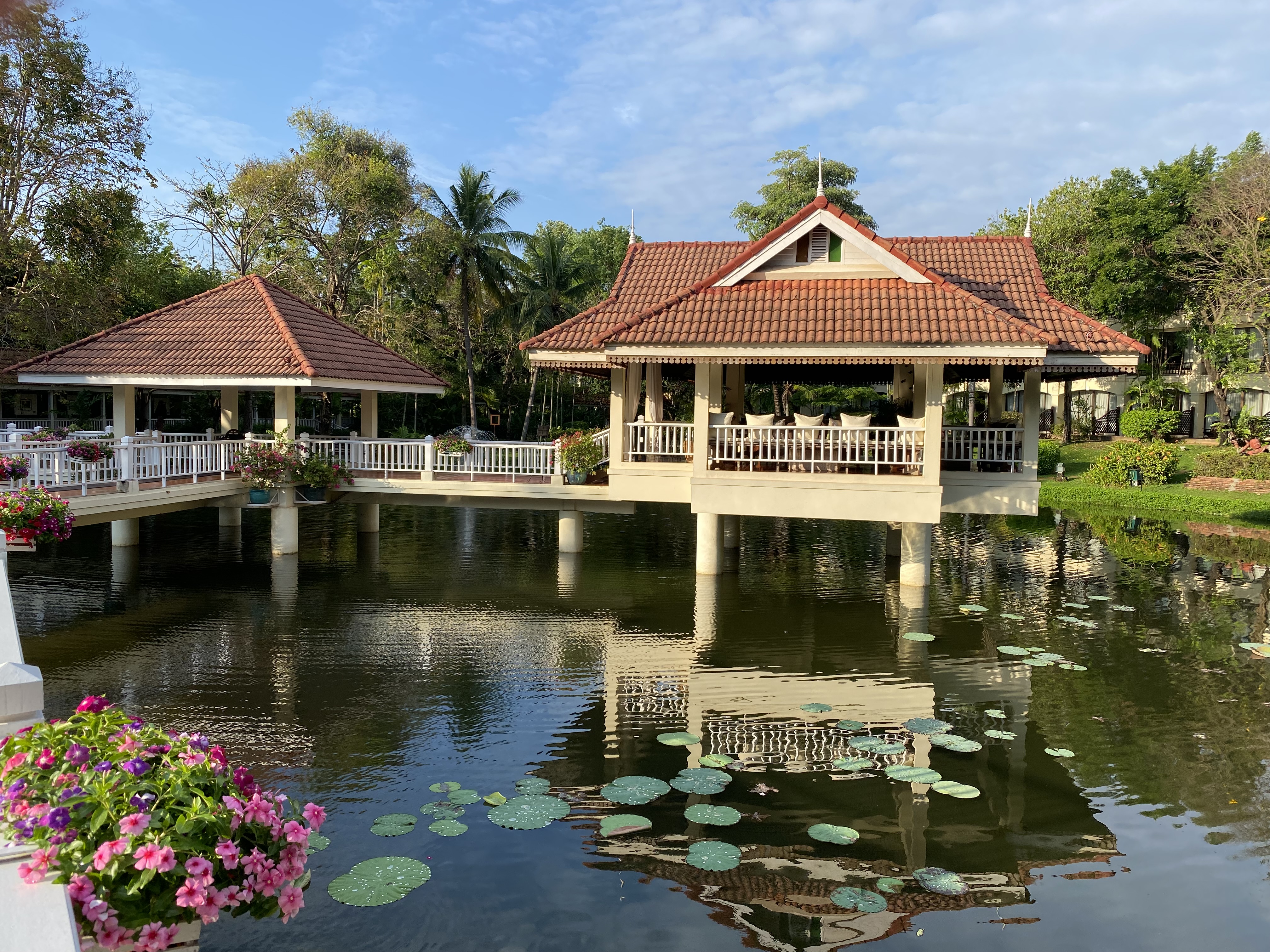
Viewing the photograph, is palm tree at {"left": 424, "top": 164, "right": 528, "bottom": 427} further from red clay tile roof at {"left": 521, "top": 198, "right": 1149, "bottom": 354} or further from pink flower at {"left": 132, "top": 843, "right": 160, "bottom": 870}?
pink flower at {"left": 132, "top": 843, "right": 160, "bottom": 870}

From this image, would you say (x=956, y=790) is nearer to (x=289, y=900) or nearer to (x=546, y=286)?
(x=289, y=900)

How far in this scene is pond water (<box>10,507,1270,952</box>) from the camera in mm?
5676

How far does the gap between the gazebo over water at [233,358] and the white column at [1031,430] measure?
12.3 metres

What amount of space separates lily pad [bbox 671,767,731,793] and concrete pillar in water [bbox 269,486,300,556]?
1150 cm

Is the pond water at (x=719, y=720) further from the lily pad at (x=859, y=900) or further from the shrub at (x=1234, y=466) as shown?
the shrub at (x=1234, y=466)

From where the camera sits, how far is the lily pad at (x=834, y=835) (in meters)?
6.48

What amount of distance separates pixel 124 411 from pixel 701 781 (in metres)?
15.2

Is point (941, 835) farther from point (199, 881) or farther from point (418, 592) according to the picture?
point (418, 592)

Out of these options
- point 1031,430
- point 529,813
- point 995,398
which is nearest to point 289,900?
point 529,813

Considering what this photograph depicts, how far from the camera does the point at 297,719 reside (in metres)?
8.77

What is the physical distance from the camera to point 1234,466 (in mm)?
27156

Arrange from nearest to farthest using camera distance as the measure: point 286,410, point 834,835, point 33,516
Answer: point 834,835 → point 33,516 → point 286,410

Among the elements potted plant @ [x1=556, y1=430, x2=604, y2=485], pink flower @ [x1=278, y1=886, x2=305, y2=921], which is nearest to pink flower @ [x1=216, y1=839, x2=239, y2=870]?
pink flower @ [x1=278, y1=886, x2=305, y2=921]

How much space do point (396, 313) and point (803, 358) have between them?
24.0 metres
